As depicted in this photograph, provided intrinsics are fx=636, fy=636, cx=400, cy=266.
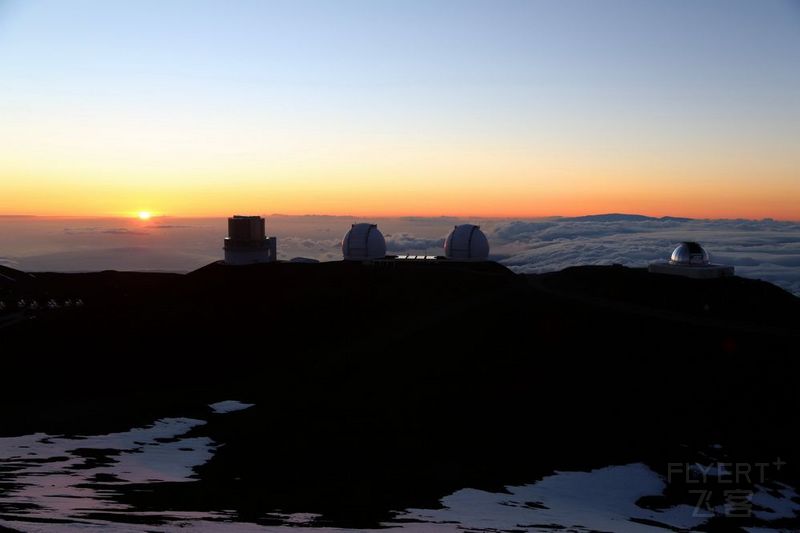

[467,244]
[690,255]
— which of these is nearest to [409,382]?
[690,255]

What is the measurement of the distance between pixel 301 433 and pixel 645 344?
2063cm

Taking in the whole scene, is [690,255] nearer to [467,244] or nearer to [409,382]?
[467,244]

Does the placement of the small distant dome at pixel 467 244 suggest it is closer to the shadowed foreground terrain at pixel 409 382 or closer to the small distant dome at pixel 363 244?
the small distant dome at pixel 363 244

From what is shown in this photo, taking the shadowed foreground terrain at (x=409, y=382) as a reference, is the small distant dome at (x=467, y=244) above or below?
above

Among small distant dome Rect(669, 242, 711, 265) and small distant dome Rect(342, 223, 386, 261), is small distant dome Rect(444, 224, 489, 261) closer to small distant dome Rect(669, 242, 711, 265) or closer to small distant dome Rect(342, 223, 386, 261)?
small distant dome Rect(342, 223, 386, 261)

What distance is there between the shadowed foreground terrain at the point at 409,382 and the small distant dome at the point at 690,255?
10.6ft

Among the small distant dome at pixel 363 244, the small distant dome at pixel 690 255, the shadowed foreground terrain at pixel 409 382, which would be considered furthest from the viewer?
the small distant dome at pixel 363 244

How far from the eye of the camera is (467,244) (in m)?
63.2

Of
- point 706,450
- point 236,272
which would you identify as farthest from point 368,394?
point 236,272

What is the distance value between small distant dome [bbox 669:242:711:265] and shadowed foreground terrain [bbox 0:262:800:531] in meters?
3.23

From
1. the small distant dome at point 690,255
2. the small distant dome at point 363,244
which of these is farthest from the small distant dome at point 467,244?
the small distant dome at point 690,255

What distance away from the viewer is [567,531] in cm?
1527

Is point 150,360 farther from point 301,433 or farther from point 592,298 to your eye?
point 592,298

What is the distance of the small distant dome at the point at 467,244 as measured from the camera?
207 feet
